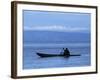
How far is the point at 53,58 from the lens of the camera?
1748 mm

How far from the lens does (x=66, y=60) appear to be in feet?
5.87

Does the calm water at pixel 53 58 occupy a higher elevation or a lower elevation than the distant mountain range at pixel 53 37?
lower

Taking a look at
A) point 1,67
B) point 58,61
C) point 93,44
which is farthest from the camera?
point 93,44

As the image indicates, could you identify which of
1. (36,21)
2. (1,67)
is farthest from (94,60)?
(1,67)

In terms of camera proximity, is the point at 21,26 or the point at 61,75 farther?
the point at 61,75

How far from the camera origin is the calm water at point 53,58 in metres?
1.68

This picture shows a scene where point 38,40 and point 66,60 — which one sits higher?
point 38,40

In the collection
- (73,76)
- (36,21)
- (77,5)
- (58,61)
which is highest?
(77,5)

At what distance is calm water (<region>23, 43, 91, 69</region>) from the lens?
66.1 inches

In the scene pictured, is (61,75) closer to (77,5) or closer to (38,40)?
(38,40)

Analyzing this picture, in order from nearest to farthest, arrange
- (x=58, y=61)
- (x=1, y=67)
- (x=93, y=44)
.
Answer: (x=1, y=67)
(x=58, y=61)
(x=93, y=44)

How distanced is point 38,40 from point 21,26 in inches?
6.0

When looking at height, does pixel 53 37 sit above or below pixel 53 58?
above

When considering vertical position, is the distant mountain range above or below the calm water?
above
